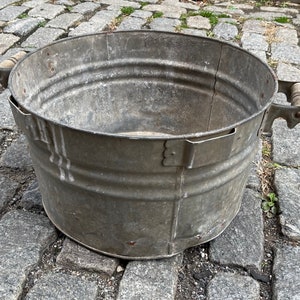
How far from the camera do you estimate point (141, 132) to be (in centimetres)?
235

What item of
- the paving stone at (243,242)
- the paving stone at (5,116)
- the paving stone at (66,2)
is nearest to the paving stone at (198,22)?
the paving stone at (66,2)

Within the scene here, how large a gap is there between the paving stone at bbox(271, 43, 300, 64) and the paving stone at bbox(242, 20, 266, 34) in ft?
1.01

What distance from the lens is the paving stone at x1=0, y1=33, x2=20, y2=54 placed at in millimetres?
3014

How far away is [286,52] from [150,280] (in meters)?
2.34

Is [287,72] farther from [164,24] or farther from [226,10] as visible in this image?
[226,10]

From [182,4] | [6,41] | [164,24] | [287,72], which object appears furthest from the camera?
[182,4]

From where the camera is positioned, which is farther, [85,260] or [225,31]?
[225,31]

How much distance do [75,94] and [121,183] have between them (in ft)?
2.88

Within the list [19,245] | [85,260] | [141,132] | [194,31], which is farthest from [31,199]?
[194,31]

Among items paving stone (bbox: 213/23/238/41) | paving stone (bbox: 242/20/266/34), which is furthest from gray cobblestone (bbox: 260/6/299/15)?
paving stone (bbox: 213/23/238/41)

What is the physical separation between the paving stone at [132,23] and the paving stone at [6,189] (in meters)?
1.91

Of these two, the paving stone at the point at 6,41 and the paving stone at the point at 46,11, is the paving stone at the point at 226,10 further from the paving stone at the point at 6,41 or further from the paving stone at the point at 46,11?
the paving stone at the point at 6,41

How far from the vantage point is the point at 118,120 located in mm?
2289

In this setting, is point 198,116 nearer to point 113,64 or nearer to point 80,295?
point 113,64
